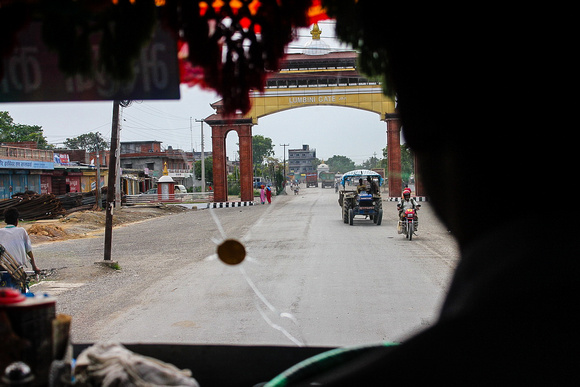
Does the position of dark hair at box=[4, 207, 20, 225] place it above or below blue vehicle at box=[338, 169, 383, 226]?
above

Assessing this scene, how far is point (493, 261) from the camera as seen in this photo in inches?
52.5

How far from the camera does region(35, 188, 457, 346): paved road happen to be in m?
5.76

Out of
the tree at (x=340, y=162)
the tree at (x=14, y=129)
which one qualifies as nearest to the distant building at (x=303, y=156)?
the tree at (x=340, y=162)

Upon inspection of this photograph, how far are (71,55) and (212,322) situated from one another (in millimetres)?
5031

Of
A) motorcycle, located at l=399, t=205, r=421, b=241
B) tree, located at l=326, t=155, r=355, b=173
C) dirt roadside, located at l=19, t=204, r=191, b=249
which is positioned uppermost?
tree, located at l=326, t=155, r=355, b=173

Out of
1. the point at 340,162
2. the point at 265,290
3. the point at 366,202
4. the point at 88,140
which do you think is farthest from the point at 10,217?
the point at 366,202

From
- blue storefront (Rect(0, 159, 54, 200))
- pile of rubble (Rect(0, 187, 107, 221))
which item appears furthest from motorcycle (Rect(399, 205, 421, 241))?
blue storefront (Rect(0, 159, 54, 200))

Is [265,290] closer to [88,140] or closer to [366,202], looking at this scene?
[88,140]

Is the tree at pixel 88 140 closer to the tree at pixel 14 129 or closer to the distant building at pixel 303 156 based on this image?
the distant building at pixel 303 156

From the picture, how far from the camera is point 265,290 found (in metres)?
8.09

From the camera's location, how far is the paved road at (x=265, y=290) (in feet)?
18.9

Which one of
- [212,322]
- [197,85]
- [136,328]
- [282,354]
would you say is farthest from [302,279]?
[197,85]

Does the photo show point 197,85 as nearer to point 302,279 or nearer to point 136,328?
point 136,328

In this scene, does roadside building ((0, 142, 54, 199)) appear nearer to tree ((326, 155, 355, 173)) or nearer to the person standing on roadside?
the person standing on roadside
